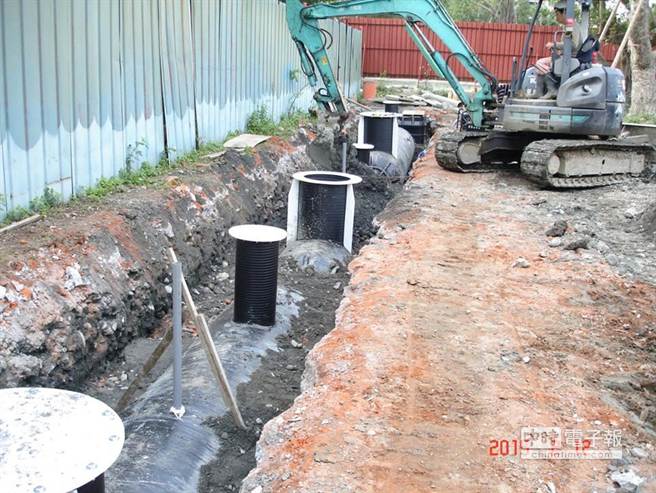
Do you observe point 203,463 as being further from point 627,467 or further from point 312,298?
point 312,298

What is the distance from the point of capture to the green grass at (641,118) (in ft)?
61.2

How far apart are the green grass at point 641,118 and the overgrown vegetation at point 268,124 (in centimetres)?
982

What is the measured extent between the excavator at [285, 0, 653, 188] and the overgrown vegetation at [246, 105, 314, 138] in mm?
1114

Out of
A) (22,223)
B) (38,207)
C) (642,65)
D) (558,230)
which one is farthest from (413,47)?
(22,223)

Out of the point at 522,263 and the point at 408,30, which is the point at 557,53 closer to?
the point at 408,30

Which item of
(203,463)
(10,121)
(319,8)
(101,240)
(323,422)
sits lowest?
(203,463)

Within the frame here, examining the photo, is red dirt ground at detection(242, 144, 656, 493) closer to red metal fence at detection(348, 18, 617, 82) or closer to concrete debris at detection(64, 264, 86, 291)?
concrete debris at detection(64, 264, 86, 291)

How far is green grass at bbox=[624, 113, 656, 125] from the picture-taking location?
1866 cm

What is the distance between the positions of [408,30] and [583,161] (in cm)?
376

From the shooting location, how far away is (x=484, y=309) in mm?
5797

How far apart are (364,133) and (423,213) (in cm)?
580

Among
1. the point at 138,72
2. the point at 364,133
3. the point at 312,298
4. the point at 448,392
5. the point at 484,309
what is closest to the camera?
the point at 448,392

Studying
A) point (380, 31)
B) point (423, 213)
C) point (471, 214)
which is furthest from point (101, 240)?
point (380, 31)

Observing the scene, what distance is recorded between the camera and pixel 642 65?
64.2 ft
